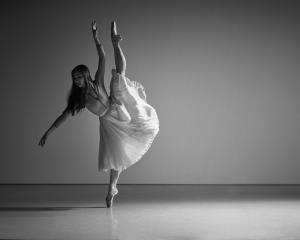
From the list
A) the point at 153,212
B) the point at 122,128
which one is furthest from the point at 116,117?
the point at 153,212

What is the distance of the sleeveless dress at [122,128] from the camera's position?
4.02 metres

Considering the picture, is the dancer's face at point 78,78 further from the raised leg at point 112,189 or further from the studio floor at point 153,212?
the studio floor at point 153,212

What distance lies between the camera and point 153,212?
3.78 meters

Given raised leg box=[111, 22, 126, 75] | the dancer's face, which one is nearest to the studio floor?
the dancer's face

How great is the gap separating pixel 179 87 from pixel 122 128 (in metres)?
1.75

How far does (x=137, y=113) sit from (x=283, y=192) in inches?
76.0

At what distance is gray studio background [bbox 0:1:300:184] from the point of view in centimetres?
562

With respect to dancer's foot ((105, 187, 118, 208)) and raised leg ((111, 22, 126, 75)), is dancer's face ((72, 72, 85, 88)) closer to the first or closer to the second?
raised leg ((111, 22, 126, 75))

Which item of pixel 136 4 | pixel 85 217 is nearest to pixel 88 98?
pixel 85 217

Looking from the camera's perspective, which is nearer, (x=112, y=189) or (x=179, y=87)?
(x=112, y=189)

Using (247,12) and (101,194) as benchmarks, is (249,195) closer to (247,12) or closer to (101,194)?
(101,194)

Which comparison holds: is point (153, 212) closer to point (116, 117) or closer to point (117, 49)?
point (116, 117)

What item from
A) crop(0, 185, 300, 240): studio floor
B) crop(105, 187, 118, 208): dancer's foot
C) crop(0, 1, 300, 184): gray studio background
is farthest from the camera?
crop(0, 1, 300, 184): gray studio background

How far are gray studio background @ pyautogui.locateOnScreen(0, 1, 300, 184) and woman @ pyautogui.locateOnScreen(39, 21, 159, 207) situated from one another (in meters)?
1.58
